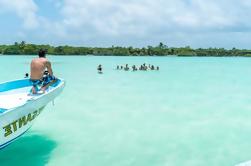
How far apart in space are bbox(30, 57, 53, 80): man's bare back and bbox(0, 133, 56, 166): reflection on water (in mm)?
1170

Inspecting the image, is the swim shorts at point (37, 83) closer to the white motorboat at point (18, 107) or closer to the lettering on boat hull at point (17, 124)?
the white motorboat at point (18, 107)

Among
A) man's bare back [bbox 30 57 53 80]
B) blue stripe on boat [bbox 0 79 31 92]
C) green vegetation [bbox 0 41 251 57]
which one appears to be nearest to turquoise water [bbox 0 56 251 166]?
blue stripe on boat [bbox 0 79 31 92]

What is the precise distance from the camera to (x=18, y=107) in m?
4.81

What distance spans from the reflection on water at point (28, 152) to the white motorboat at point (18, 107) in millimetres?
479

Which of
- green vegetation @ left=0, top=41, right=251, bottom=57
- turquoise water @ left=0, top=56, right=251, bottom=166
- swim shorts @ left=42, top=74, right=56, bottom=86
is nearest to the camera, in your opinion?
turquoise water @ left=0, top=56, right=251, bottom=166

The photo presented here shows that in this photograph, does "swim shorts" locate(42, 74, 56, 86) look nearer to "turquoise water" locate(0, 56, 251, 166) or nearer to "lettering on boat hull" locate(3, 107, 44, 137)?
"lettering on boat hull" locate(3, 107, 44, 137)

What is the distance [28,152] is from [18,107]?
4.70 feet

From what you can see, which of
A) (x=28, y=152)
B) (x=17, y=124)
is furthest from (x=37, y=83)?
(x=17, y=124)

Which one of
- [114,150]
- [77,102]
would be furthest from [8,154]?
[77,102]

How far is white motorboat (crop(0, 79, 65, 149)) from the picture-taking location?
4.72m

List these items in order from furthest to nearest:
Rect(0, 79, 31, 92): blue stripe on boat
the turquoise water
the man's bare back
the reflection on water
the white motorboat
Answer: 1. Rect(0, 79, 31, 92): blue stripe on boat
2. the man's bare back
3. the turquoise water
4. the reflection on water
5. the white motorboat

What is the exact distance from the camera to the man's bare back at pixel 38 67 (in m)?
6.14

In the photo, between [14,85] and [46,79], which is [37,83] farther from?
[14,85]

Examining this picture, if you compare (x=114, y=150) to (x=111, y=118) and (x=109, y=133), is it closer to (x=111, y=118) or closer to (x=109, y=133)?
(x=109, y=133)
